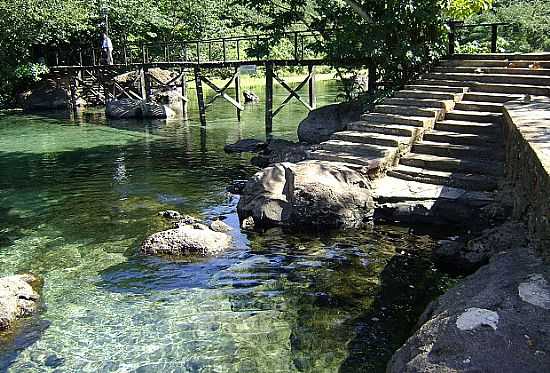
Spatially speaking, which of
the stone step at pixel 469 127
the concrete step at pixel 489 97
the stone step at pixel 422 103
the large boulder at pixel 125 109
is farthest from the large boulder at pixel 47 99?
the stone step at pixel 469 127

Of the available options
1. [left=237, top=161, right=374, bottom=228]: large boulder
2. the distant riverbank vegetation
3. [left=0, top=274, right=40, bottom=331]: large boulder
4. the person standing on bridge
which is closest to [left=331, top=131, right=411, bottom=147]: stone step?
[left=237, top=161, right=374, bottom=228]: large boulder

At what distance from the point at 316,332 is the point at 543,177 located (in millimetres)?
3105

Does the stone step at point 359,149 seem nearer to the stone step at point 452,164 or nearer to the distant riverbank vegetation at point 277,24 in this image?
the stone step at point 452,164

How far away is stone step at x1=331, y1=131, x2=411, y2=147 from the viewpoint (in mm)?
12508

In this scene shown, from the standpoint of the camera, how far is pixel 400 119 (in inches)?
529

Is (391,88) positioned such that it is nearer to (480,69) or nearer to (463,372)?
(480,69)

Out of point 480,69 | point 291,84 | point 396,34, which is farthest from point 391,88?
point 291,84

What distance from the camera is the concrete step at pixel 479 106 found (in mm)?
13191

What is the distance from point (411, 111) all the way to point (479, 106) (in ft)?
5.01

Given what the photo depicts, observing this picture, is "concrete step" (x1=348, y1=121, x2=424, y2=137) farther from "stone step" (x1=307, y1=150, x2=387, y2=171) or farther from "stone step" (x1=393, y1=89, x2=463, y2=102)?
"stone step" (x1=393, y1=89, x2=463, y2=102)

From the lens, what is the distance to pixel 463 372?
4328 millimetres

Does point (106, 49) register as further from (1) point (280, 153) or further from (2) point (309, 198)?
(2) point (309, 198)

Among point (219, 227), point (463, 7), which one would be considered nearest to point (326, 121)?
point (463, 7)

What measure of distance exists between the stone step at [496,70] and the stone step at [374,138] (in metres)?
3.66
